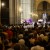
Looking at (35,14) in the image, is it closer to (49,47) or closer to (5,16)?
(5,16)

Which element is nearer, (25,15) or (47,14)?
(25,15)

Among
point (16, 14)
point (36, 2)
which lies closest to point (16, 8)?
point (16, 14)

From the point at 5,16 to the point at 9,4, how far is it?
0.89 meters

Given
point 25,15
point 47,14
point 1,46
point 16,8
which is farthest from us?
point 47,14

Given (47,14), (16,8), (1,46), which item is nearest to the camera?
(1,46)

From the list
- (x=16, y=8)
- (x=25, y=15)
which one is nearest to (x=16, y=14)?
(x=16, y=8)

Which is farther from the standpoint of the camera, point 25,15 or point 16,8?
point 25,15

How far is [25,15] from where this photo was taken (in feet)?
61.9

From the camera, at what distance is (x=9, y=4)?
15766mm

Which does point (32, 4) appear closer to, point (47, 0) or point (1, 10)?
point (47, 0)

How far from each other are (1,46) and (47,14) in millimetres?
15899

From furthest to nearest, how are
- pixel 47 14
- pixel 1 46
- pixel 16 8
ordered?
1. pixel 47 14
2. pixel 16 8
3. pixel 1 46

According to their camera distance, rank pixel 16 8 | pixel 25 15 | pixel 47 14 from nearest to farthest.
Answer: pixel 16 8
pixel 25 15
pixel 47 14

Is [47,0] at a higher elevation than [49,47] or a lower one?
higher
